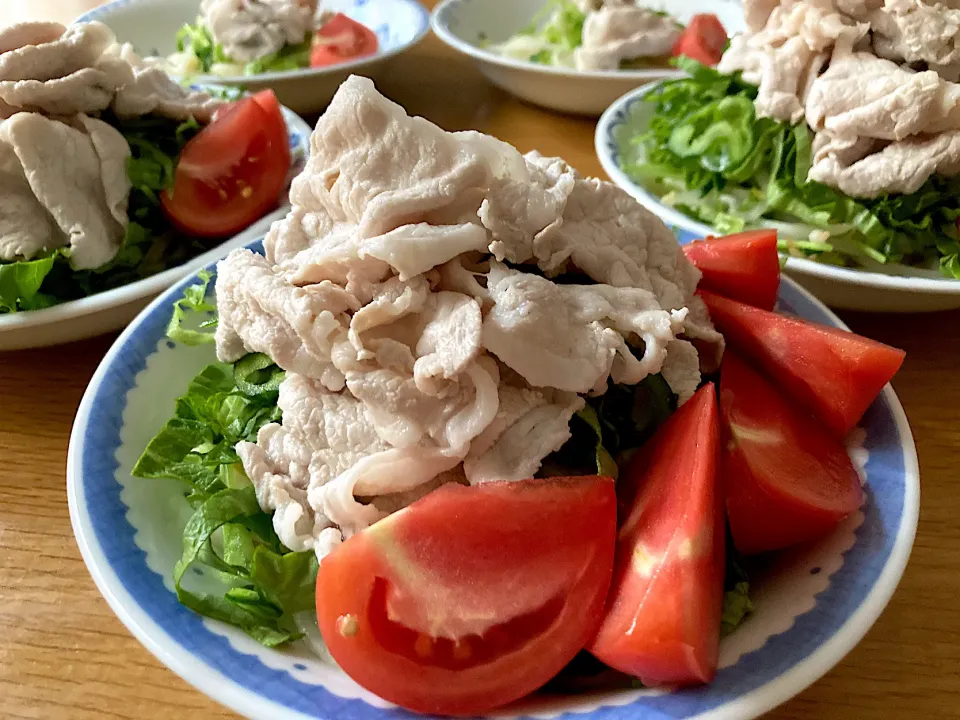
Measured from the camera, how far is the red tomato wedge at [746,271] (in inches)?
60.2

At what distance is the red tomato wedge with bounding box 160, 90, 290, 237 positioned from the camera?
2180 mm

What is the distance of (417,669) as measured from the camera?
103cm

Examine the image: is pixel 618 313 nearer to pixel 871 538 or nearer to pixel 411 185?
pixel 411 185

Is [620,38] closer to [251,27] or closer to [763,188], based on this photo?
[763,188]

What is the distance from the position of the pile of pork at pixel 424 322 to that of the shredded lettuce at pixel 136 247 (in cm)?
78

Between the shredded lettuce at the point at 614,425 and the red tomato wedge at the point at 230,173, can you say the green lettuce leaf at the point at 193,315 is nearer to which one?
the red tomato wedge at the point at 230,173

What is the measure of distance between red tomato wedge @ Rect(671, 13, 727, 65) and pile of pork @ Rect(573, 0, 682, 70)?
5 centimetres

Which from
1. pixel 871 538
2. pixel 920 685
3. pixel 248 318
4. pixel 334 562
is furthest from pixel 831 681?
pixel 248 318

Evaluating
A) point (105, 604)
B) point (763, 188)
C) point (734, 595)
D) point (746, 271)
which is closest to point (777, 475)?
point (734, 595)

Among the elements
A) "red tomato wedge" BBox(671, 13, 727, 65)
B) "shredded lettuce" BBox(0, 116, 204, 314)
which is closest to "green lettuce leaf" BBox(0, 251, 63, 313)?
"shredded lettuce" BBox(0, 116, 204, 314)

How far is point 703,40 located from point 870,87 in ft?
4.96

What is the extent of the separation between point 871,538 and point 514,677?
545 millimetres

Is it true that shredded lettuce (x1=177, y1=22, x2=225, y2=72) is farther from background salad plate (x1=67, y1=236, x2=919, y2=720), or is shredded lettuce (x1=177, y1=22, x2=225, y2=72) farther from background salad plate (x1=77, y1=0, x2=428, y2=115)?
background salad plate (x1=67, y1=236, x2=919, y2=720)

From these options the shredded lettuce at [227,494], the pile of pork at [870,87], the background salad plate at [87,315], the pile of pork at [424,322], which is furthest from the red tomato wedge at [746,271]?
the background salad plate at [87,315]
